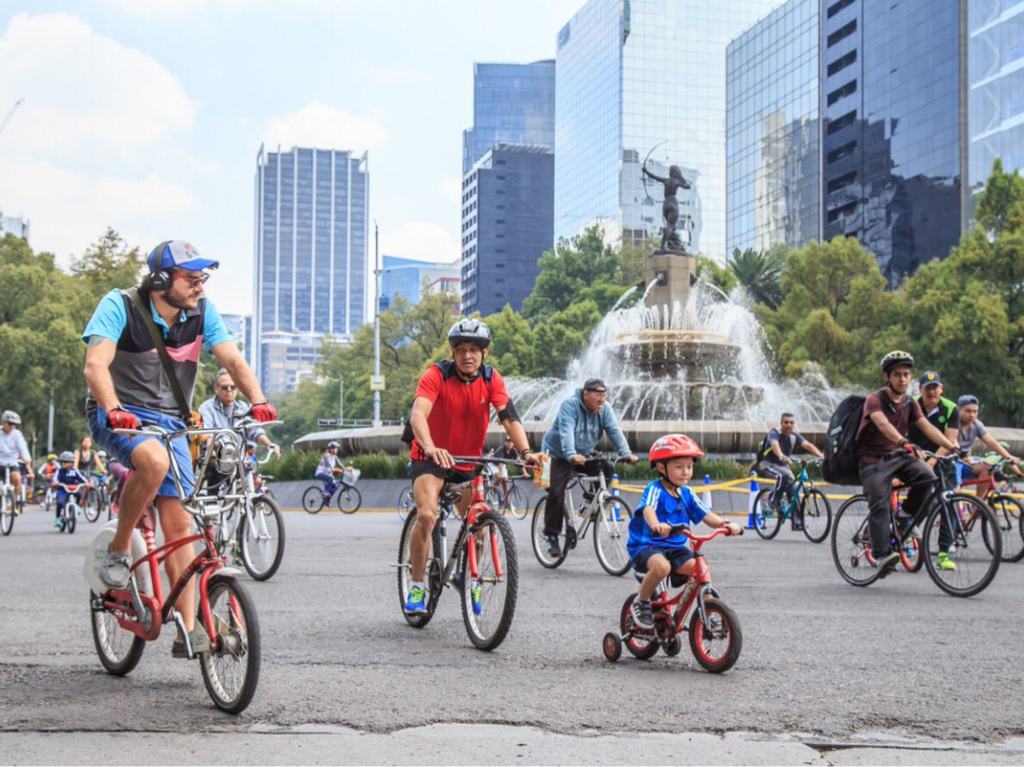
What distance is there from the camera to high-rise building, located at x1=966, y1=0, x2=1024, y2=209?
76812mm

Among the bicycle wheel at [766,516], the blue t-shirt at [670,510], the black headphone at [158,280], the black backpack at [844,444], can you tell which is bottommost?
the bicycle wheel at [766,516]

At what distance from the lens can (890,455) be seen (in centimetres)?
1020

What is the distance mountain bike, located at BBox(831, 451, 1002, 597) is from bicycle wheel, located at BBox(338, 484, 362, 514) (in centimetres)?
1867

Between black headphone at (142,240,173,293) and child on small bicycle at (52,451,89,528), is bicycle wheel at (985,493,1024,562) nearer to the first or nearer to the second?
black headphone at (142,240,173,293)

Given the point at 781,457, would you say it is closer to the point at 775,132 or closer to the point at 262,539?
the point at 262,539

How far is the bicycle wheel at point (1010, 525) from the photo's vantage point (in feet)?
42.3

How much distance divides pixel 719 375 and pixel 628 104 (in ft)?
387

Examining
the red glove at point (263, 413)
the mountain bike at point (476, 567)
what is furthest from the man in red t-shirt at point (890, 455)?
the red glove at point (263, 413)

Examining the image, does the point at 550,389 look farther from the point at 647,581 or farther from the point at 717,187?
the point at 717,187

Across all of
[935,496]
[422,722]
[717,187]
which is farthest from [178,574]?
[717,187]

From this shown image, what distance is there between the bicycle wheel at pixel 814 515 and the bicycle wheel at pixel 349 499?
13351 mm

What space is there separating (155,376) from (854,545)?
6.44 m

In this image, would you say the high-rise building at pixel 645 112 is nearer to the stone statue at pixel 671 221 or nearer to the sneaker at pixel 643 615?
the stone statue at pixel 671 221

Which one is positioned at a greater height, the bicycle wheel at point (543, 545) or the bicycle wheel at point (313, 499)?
the bicycle wheel at point (543, 545)
